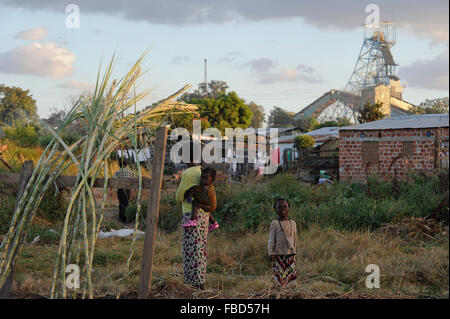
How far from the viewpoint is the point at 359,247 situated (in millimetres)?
6547

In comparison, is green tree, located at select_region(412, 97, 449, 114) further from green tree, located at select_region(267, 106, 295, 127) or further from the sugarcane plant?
the sugarcane plant

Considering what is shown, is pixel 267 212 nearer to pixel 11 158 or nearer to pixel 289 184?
pixel 289 184

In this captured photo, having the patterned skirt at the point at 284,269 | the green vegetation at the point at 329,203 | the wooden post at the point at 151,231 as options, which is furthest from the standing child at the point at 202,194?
the green vegetation at the point at 329,203

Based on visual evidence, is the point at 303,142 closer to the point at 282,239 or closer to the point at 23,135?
the point at 23,135

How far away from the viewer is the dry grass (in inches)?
163

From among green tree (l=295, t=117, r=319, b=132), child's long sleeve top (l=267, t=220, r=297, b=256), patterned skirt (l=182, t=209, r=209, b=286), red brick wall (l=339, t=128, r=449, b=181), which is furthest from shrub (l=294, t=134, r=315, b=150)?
green tree (l=295, t=117, r=319, b=132)

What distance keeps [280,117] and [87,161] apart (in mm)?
50935

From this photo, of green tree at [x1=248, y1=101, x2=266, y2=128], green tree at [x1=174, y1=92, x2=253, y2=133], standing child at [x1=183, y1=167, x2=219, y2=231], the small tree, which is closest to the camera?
standing child at [x1=183, y1=167, x2=219, y2=231]

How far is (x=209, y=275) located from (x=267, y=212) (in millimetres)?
2898

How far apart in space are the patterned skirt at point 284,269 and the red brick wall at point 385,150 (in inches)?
357

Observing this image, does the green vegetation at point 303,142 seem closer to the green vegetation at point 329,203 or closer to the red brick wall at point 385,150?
the red brick wall at point 385,150

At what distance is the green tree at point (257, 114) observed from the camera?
1957 inches

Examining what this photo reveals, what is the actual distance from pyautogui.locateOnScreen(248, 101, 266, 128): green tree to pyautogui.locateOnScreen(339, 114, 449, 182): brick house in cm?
3356

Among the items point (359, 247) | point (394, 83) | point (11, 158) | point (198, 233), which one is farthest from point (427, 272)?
point (394, 83)
